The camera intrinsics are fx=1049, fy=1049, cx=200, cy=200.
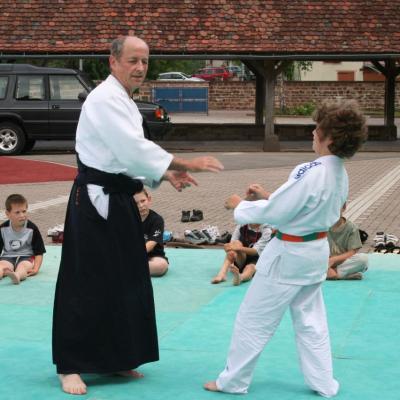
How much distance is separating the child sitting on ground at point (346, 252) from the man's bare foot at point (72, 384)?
3.70 m

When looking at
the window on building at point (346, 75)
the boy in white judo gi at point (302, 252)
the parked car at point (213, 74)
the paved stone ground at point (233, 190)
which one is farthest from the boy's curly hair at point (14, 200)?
the window on building at point (346, 75)

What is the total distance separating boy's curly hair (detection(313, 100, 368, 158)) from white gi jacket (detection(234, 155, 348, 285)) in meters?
0.09

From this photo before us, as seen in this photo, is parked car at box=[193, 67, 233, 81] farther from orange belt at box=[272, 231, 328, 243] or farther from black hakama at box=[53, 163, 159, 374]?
orange belt at box=[272, 231, 328, 243]

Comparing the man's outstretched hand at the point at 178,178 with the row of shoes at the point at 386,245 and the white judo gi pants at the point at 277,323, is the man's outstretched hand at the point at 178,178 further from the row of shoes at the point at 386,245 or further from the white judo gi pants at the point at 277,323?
the row of shoes at the point at 386,245

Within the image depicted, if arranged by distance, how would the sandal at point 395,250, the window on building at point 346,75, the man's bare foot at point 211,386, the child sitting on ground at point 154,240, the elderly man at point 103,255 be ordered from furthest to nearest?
the window on building at point 346,75, the sandal at point 395,250, the child sitting on ground at point 154,240, the man's bare foot at point 211,386, the elderly man at point 103,255

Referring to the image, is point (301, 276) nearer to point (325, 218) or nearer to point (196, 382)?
point (325, 218)

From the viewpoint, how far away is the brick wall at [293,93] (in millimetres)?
52469

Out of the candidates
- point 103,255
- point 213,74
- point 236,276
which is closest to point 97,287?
point 103,255

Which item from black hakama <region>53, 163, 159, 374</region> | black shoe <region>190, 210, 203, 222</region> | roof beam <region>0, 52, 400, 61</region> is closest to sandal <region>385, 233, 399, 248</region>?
black shoe <region>190, 210, 203, 222</region>

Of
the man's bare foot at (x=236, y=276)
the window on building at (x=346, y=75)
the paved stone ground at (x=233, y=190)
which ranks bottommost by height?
the paved stone ground at (x=233, y=190)

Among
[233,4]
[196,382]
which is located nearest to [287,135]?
[233,4]

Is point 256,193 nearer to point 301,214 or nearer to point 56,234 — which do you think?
point 301,214

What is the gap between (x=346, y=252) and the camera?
8984 millimetres

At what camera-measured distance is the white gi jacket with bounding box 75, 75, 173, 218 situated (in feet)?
17.9
